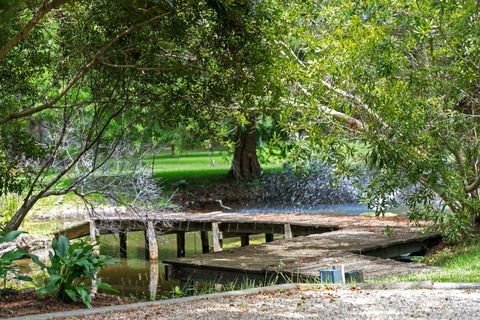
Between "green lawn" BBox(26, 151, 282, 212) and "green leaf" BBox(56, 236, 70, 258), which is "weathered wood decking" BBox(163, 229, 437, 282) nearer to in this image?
"green leaf" BBox(56, 236, 70, 258)

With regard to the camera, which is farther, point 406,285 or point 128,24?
point 128,24

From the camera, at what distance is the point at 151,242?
19594 mm

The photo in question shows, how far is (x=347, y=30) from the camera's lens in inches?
547

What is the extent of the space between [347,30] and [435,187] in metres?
3.44

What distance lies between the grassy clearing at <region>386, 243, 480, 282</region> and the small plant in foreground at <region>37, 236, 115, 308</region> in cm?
371

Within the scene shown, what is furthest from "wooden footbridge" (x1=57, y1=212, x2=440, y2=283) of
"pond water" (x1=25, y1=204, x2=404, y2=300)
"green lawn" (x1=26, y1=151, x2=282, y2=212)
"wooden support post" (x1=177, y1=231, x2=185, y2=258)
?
"green lawn" (x1=26, y1=151, x2=282, y2=212)

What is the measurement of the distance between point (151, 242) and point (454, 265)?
387 inches

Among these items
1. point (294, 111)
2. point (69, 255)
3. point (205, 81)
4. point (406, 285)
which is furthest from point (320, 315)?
point (294, 111)

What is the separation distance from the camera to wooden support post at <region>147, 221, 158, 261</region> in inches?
751

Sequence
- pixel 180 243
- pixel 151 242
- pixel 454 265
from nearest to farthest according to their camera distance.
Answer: pixel 454 265, pixel 151 242, pixel 180 243

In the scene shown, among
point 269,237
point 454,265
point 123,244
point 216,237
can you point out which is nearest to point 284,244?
point 454,265

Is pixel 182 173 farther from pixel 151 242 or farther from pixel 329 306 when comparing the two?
pixel 329 306

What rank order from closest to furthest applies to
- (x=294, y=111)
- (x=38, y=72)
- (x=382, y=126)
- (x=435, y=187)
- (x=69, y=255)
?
(x=69, y=255) → (x=38, y=72) → (x=435, y=187) → (x=382, y=126) → (x=294, y=111)

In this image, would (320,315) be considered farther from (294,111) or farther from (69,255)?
(294,111)
